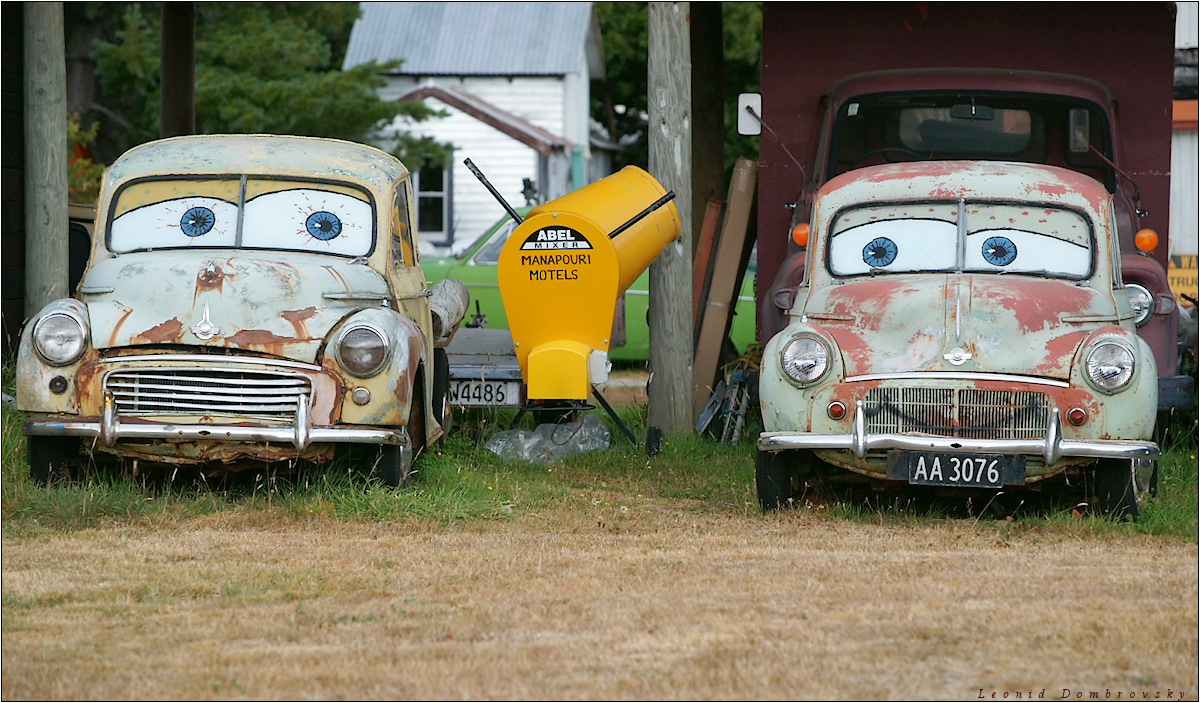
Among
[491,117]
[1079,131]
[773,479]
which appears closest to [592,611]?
[773,479]

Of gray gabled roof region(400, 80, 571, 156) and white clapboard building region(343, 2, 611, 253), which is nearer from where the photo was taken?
gray gabled roof region(400, 80, 571, 156)

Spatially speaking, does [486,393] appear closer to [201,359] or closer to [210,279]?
[210,279]

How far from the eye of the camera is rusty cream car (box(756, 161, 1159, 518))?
7027 millimetres

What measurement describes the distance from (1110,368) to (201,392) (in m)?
4.12

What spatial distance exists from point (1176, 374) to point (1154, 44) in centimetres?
249

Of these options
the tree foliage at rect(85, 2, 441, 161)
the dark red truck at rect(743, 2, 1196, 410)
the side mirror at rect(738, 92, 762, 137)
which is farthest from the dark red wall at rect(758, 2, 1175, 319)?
the tree foliage at rect(85, 2, 441, 161)

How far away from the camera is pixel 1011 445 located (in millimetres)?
6902

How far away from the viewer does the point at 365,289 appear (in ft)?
26.1

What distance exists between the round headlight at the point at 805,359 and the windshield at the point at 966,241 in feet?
2.97

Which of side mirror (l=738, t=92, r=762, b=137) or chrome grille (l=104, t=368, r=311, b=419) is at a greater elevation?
side mirror (l=738, t=92, r=762, b=137)

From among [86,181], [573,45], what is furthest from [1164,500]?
[573,45]

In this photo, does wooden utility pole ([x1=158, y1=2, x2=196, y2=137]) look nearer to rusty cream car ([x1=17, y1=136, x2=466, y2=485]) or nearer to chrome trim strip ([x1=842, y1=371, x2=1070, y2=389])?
rusty cream car ([x1=17, y1=136, x2=466, y2=485])

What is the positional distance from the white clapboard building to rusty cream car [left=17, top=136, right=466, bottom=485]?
20427 millimetres

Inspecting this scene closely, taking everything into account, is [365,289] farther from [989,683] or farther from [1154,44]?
[1154,44]
